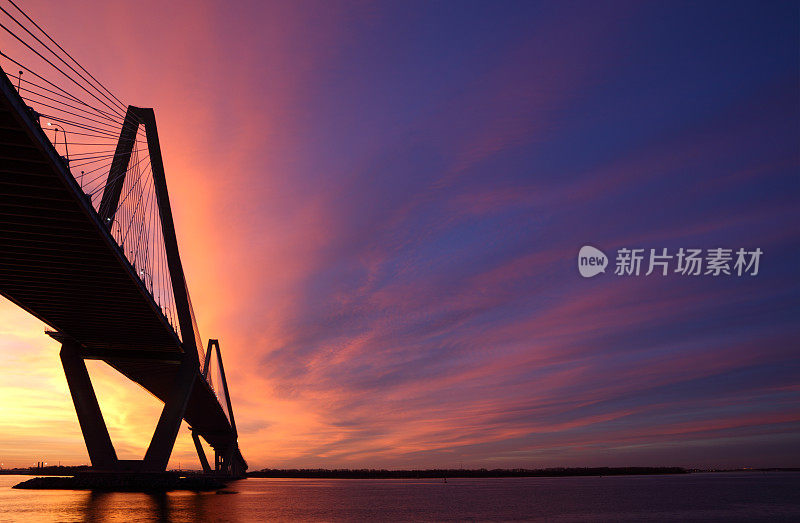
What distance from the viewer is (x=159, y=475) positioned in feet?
141

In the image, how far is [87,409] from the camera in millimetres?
41688

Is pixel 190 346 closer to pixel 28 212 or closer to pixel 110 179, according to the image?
pixel 110 179

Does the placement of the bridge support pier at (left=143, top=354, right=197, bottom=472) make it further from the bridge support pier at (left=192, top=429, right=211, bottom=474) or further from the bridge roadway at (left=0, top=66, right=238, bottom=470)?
the bridge support pier at (left=192, top=429, right=211, bottom=474)

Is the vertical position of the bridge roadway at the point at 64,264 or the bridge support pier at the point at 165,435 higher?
the bridge roadway at the point at 64,264

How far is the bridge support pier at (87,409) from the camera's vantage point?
4172cm

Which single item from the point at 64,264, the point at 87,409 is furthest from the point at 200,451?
the point at 64,264

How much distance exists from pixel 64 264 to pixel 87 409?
18.6 m

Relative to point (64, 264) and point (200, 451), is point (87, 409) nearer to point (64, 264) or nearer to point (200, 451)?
point (64, 264)

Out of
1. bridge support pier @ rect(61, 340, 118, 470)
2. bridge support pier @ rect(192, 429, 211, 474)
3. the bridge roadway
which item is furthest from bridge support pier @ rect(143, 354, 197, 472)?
bridge support pier @ rect(192, 429, 211, 474)

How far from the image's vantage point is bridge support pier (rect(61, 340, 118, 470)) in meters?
41.7

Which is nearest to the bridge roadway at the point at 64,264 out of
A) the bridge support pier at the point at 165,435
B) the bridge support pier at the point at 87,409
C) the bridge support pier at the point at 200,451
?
the bridge support pier at the point at 87,409

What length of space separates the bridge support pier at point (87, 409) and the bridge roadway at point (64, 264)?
107 centimetres

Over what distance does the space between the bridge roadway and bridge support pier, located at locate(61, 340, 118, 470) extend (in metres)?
1.07

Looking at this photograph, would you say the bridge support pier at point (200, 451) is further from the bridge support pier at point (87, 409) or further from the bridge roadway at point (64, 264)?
the bridge roadway at point (64, 264)
